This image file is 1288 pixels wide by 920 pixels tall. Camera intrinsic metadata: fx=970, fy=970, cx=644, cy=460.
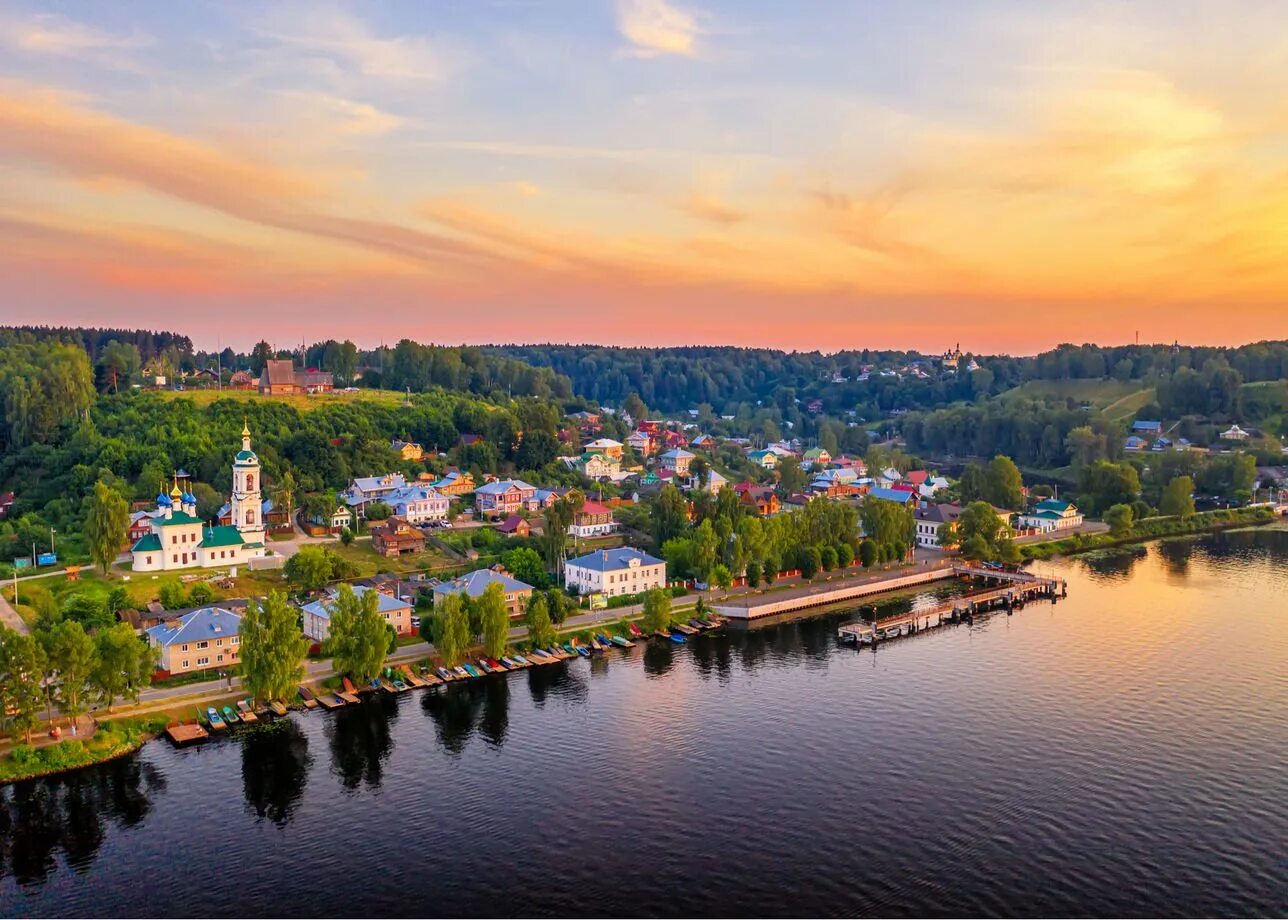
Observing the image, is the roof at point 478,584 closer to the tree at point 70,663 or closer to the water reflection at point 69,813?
the tree at point 70,663

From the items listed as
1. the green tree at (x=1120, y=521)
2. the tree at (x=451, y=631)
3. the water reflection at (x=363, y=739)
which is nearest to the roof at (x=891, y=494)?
the green tree at (x=1120, y=521)

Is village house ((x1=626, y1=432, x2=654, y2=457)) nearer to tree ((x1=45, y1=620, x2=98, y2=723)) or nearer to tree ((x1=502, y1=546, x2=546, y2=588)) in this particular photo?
tree ((x1=502, y1=546, x2=546, y2=588))

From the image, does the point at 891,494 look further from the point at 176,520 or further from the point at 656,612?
the point at 176,520

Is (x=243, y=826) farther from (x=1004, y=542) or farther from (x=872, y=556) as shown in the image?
(x=1004, y=542)

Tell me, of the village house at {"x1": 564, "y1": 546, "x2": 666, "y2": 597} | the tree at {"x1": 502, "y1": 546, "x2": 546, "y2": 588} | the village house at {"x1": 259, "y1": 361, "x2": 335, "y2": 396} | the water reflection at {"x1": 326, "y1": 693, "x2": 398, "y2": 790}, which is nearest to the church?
the tree at {"x1": 502, "y1": 546, "x2": 546, "y2": 588}

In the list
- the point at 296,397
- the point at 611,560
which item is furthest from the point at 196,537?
the point at 296,397

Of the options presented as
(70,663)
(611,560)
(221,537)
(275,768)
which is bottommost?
(275,768)
